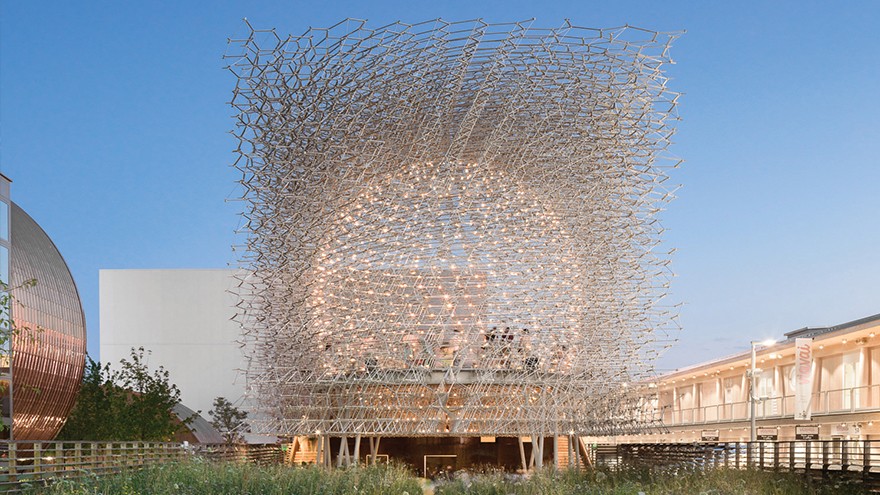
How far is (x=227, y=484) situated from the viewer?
2109 cm

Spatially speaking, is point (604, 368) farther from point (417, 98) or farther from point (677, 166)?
point (417, 98)

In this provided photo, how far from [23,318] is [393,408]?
15509 mm

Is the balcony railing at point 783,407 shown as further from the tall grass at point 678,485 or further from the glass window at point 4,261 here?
the glass window at point 4,261

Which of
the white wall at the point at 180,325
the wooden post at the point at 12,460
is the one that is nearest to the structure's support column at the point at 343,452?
the wooden post at the point at 12,460

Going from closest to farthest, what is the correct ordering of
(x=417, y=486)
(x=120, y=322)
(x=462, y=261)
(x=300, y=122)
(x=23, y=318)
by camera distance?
(x=417, y=486) → (x=462, y=261) → (x=300, y=122) → (x=23, y=318) → (x=120, y=322)

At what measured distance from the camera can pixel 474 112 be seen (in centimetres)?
3691

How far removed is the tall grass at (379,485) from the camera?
19734 millimetres

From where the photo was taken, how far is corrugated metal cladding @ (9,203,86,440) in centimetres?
4075

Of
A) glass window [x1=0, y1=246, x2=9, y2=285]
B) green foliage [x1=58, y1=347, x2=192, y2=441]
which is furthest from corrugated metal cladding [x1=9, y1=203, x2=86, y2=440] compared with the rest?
glass window [x1=0, y1=246, x2=9, y2=285]

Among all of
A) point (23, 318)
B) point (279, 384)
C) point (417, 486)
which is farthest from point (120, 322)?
point (417, 486)

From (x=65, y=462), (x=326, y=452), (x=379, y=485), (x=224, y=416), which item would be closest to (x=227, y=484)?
(x=379, y=485)

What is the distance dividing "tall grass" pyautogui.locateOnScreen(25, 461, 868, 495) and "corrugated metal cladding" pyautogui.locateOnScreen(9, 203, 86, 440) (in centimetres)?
1799

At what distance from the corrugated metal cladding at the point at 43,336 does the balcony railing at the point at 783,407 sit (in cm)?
2287

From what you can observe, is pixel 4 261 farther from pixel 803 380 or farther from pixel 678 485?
pixel 803 380
